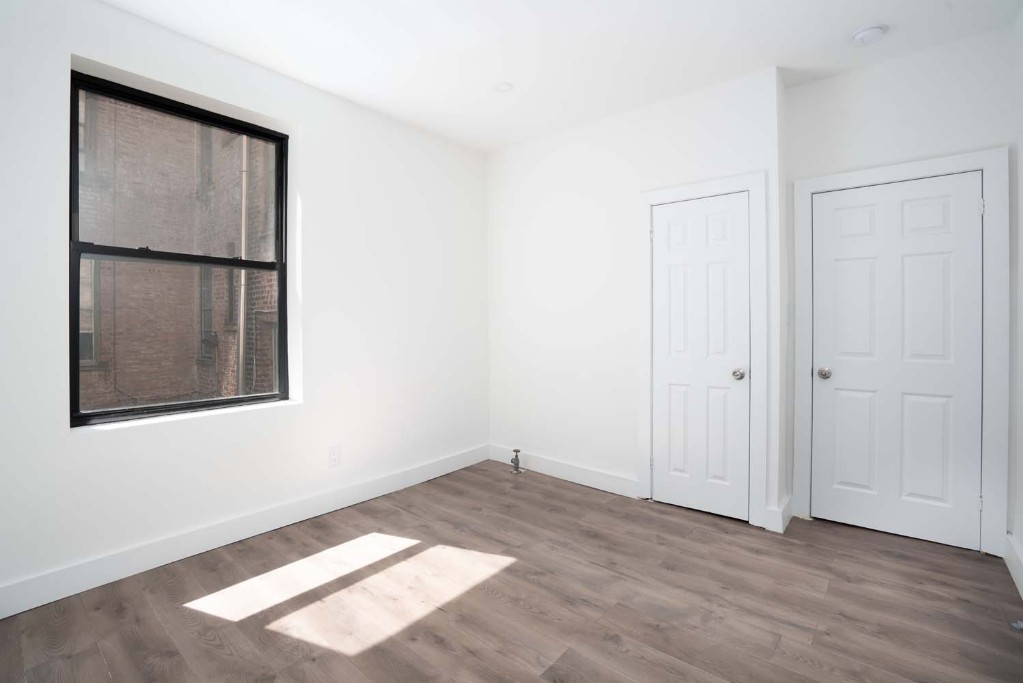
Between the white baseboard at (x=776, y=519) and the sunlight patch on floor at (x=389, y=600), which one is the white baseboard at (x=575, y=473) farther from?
the sunlight patch on floor at (x=389, y=600)

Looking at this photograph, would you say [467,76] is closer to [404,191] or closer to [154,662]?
[404,191]

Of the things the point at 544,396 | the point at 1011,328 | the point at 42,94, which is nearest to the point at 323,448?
the point at 544,396

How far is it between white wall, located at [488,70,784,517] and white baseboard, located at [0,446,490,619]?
135cm

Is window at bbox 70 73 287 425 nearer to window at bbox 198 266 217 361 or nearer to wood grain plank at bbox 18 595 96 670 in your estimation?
window at bbox 198 266 217 361

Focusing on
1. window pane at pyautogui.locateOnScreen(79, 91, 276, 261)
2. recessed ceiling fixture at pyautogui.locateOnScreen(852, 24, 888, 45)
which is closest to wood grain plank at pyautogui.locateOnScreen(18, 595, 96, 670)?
window pane at pyautogui.locateOnScreen(79, 91, 276, 261)

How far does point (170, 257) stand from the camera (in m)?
2.82

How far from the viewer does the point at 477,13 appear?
2.56m

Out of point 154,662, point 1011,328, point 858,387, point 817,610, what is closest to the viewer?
point 154,662

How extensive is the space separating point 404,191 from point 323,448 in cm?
207

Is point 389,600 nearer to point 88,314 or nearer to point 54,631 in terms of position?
point 54,631

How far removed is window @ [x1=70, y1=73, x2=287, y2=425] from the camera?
2.58 m

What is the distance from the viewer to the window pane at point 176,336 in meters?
2.64

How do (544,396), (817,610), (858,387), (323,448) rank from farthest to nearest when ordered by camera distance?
(544,396), (323,448), (858,387), (817,610)

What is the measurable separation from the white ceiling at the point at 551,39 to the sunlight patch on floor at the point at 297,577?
9.57 feet
